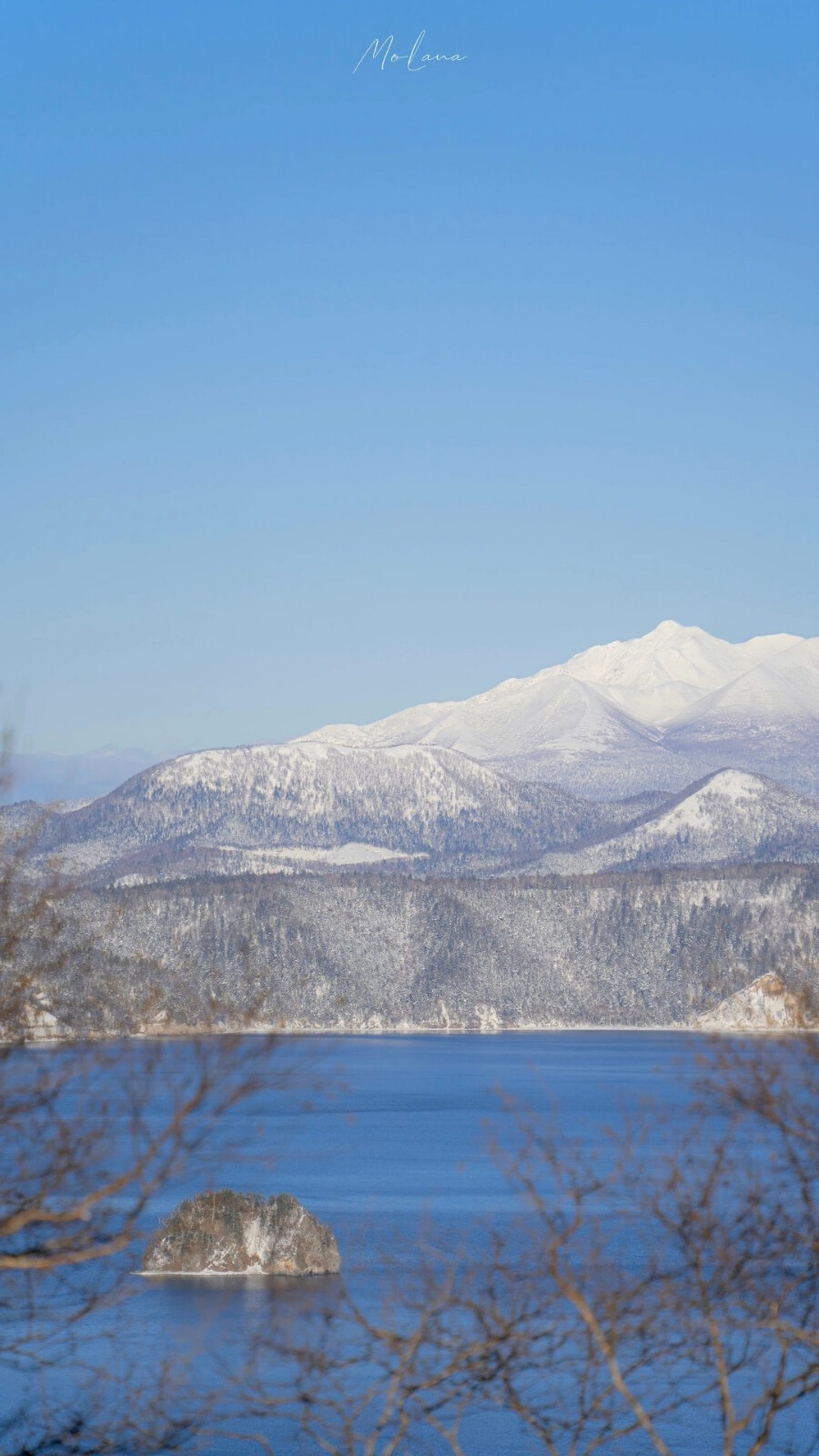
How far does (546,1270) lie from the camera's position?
32.2ft

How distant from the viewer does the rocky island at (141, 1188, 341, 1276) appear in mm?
50656

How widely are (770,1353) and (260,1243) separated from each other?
64.1 ft

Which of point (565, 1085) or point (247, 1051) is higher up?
point (247, 1051)

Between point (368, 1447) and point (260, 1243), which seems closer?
point (368, 1447)

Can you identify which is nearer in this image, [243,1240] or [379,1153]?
[243,1240]

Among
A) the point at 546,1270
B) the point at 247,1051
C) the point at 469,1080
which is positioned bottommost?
the point at 469,1080

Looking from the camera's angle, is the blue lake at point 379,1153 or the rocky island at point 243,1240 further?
the rocky island at point 243,1240

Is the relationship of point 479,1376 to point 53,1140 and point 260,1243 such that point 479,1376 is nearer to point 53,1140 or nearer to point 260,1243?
point 53,1140

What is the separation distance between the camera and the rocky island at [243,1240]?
50.7 m

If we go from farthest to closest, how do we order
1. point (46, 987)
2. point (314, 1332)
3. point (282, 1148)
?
point (282, 1148)
point (314, 1332)
point (46, 987)

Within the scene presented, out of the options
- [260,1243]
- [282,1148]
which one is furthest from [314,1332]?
[282,1148]

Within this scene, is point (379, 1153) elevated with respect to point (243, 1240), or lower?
lower

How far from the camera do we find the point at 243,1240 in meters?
52.5

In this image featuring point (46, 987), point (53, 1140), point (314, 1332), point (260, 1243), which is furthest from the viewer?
point (260, 1243)
